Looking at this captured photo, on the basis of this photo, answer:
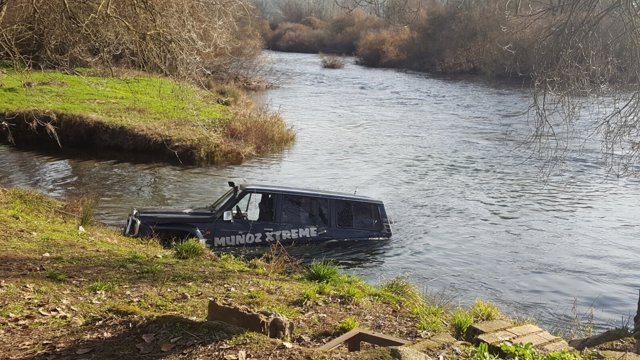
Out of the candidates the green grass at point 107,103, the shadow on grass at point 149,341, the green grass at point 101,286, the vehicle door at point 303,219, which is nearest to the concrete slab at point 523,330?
the shadow on grass at point 149,341

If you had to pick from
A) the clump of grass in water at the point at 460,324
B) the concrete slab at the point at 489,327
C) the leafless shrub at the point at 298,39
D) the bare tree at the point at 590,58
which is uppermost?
the leafless shrub at the point at 298,39

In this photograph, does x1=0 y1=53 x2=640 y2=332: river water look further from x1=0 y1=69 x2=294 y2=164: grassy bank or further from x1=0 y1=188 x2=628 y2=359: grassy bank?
x1=0 y1=188 x2=628 y2=359: grassy bank

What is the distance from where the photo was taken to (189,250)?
1204 centimetres

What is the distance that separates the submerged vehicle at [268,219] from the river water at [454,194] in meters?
0.50

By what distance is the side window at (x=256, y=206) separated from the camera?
15.7 m

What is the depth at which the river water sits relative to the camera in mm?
15289

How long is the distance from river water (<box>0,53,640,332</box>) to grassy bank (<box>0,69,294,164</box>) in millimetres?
1085

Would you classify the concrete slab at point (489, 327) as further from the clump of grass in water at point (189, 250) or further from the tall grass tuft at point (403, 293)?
the clump of grass in water at point (189, 250)

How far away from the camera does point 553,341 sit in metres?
7.09

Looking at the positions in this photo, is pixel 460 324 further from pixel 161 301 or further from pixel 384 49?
pixel 384 49

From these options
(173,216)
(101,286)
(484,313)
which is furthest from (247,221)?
(101,286)

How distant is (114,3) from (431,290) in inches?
319

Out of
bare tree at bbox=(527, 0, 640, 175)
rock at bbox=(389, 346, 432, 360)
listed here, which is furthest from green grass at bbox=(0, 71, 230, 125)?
rock at bbox=(389, 346, 432, 360)

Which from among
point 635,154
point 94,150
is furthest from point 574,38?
point 94,150
